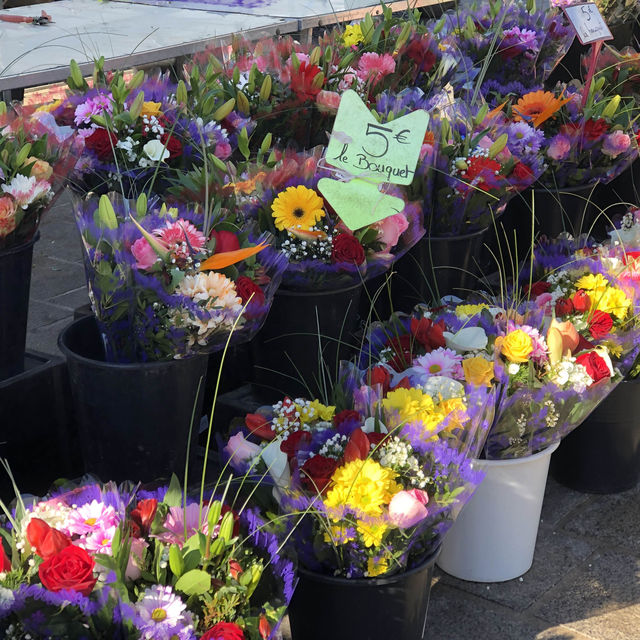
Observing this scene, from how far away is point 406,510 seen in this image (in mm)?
1604

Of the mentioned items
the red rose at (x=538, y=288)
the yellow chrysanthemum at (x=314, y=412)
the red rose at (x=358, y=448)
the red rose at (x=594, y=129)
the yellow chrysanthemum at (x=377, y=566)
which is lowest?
the yellow chrysanthemum at (x=377, y=566)

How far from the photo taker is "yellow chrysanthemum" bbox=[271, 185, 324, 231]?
2246mm

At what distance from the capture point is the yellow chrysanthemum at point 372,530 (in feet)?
5.29

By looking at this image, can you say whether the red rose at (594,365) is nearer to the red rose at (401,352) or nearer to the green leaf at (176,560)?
the red rose at (401,352)

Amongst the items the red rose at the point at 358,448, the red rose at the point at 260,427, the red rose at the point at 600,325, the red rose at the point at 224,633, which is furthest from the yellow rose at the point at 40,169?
the red rose at the point at 600,325

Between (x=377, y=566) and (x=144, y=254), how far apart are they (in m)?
0.73

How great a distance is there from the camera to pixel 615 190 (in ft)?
12.7

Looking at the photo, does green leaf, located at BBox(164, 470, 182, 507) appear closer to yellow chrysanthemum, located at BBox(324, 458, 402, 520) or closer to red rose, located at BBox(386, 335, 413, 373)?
yellow chrysanthemum, located at BBox(324, 458, 402, 520)

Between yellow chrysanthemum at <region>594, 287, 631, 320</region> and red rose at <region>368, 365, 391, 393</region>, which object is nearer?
red rose at <region>368, 365, 391, 393</region>

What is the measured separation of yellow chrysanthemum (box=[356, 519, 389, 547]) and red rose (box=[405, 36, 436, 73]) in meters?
1.98

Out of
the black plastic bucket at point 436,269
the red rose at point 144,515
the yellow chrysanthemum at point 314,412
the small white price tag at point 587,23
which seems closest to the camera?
the red rose at point 144,515

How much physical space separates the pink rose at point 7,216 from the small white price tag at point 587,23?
1.94 metres

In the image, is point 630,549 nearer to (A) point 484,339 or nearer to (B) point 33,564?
(A) point 484,339

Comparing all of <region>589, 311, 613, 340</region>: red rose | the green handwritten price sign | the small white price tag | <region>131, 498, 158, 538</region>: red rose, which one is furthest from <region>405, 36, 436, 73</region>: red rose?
<region>131, 498, 158, 538</region>: red rose
